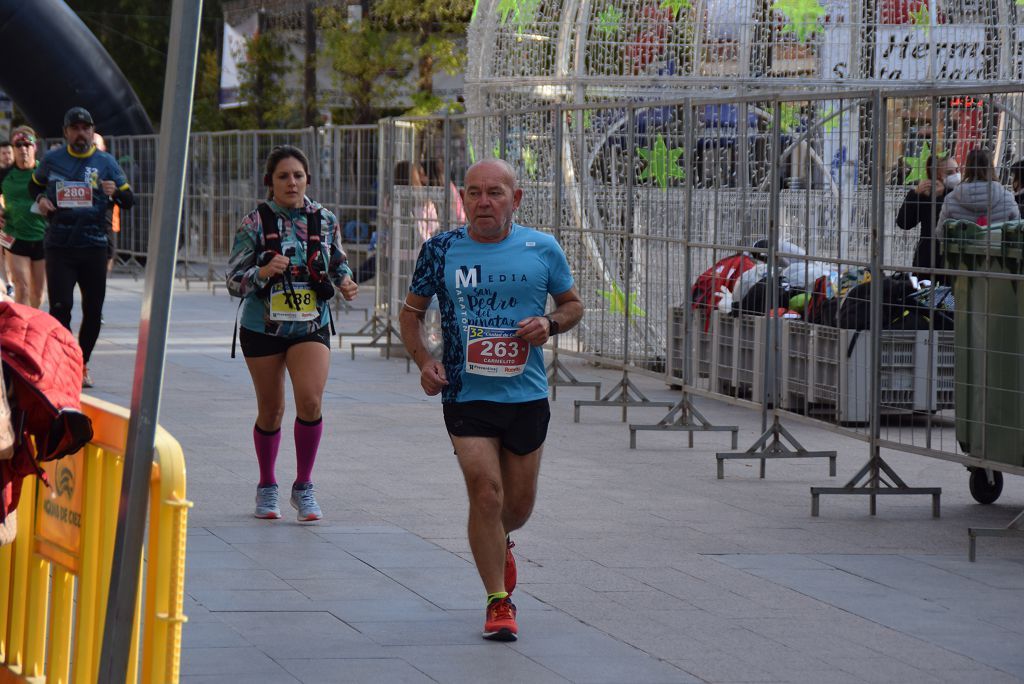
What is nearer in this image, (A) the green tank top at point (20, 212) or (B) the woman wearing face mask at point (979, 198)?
(B) the woman wearing face mask at point (979, 198)

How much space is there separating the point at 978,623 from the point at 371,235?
1662cm

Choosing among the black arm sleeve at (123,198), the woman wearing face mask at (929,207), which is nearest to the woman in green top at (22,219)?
the black arm sleeve at (123,198)

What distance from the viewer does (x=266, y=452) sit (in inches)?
340

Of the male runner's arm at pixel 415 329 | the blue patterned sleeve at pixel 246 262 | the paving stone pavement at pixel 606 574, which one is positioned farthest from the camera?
the blue patterned sleeve at pixel 246 262

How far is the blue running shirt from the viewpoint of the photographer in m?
6.45

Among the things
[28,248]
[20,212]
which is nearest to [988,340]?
[20,212]

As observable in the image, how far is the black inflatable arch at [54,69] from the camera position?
2628cm

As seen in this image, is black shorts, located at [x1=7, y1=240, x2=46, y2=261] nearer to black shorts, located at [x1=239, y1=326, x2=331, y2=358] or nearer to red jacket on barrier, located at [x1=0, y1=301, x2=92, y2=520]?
black shorts, located at [x1=239, y1=326, x2=331, y2=358]

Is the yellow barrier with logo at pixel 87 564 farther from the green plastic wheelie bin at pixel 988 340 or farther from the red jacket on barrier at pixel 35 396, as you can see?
the green plastic wheelie bin at pixel 988 340

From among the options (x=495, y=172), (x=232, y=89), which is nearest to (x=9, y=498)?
(x=495, y=172)

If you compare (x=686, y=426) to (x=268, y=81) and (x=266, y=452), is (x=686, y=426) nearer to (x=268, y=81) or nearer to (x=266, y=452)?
(x=266, y=452)

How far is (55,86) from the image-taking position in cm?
2725

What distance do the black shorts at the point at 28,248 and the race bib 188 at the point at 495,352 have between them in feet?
33.6

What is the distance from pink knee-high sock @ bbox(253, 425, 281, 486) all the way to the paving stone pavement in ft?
0.72
